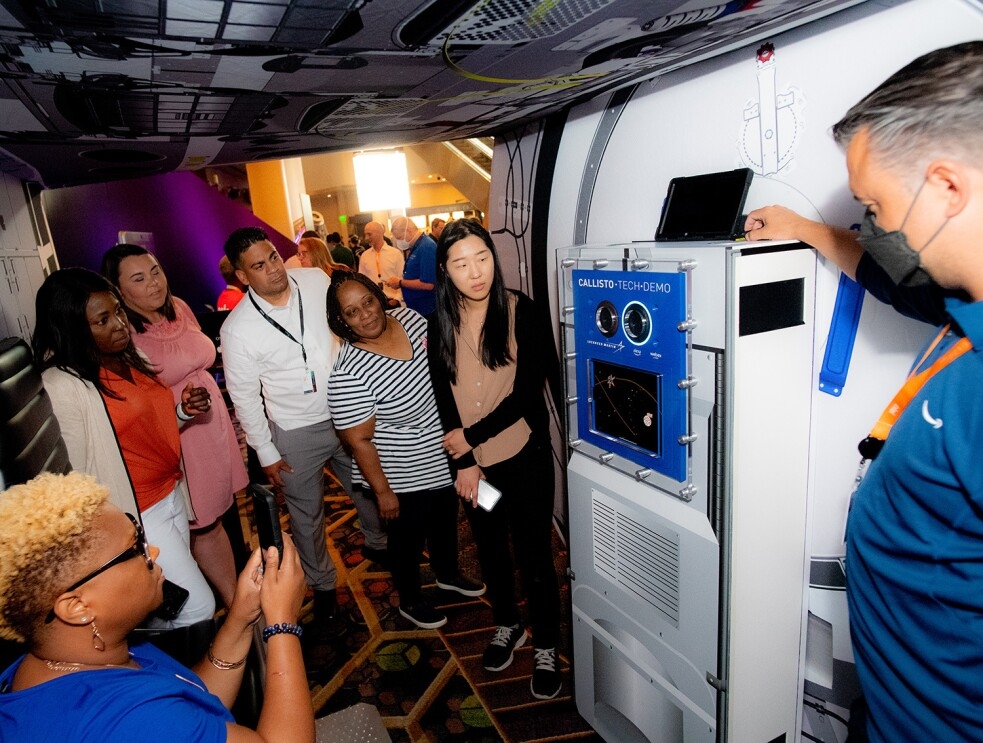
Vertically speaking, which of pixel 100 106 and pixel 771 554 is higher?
pixel 100 106

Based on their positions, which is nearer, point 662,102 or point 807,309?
point 807,309

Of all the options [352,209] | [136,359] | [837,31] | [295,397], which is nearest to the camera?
[837,31]

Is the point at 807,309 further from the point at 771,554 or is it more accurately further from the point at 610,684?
the point at 610,684

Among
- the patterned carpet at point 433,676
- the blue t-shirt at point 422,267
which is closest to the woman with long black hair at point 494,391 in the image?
the patterned carpet at point 433,676

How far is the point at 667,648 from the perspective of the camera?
1.71m

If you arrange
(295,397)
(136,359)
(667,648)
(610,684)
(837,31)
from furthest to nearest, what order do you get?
(295,397), (136,359), (610,684), (667,648), (837,31)

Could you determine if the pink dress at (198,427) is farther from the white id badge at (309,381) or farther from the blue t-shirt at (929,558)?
the blue t-shirt at (929,558)

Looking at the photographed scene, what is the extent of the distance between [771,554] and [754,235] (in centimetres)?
88

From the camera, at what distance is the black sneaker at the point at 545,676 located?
227 cm

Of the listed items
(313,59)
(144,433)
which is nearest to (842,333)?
(313,59)

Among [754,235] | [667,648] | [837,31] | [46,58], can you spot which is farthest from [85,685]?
[837,31]

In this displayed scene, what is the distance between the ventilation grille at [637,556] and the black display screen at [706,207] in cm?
89

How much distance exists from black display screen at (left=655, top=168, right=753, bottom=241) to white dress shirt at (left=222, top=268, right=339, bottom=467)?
1.62m

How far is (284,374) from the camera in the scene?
2600mm
